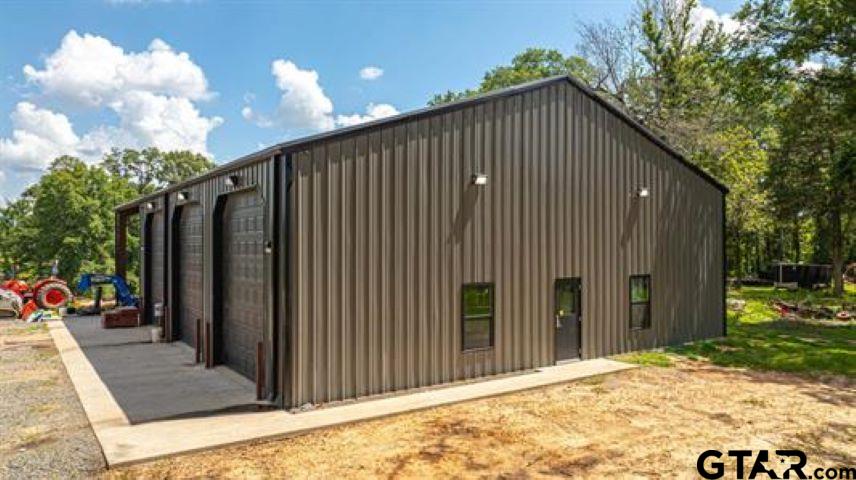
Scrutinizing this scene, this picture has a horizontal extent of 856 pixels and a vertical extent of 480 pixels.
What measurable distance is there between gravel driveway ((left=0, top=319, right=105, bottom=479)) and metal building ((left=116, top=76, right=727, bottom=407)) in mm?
2406

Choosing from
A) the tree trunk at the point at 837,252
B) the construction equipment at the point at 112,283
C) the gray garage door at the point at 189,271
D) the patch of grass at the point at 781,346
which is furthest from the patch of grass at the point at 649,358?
the tree trunk at the point at 837,252

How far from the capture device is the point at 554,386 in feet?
31.5

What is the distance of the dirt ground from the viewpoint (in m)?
5.96

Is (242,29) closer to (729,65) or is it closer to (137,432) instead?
(137,432)

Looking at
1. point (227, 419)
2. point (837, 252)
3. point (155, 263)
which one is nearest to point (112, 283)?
point (155, 263)

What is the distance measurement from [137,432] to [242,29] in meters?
12.7

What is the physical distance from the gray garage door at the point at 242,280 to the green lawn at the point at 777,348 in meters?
7.48

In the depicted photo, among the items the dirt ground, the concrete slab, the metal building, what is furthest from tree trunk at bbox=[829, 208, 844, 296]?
the concrete slab

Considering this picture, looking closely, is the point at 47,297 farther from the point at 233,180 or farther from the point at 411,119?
the point at 411,119

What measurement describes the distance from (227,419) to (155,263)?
11887 millimetres

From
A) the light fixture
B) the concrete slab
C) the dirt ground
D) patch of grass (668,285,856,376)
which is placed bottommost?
patch of grass (668,285,856,376)

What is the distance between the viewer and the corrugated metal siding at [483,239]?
8234 mm

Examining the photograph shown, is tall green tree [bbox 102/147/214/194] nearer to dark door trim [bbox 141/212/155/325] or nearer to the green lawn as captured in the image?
dark door trim [bbox 141/212/155/325]

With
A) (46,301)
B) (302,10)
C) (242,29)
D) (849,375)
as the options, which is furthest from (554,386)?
(46,301)
